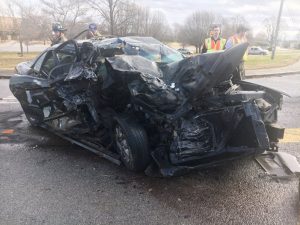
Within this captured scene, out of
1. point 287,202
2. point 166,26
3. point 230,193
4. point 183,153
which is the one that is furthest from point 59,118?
point 166,26

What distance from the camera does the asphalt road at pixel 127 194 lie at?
3340 mm

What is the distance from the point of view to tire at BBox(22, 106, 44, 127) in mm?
5793

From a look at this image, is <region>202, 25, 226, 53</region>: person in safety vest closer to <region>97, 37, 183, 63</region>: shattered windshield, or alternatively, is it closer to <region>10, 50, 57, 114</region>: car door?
<region>97, 37, 183, 63</region>: shattered windshield

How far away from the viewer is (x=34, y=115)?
19.8 feet

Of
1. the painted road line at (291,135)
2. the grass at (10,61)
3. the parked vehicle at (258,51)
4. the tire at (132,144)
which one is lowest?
the parked vehicle at (258,51)

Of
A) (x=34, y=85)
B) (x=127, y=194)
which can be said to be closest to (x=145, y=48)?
(x=34, y=85)

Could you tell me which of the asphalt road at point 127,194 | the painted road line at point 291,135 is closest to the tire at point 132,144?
the asphalt road at point 127,194

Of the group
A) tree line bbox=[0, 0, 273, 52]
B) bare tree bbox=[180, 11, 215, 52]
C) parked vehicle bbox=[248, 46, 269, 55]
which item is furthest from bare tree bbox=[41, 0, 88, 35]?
parked vehicle bbox=[248, 46, 269, 55]

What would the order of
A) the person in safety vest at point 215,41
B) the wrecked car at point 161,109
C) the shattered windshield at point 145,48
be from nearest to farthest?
the wrecked car at point 161,109 → the shattered windshield at point 145,48 → the person in safety vest at point 215,41

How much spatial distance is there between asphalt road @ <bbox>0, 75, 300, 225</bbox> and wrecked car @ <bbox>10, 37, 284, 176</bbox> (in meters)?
0.25

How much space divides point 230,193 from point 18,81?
3961mm

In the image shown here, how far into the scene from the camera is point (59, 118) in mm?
5289

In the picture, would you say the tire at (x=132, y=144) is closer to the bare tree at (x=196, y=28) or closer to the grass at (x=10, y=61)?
the grass at (x=10, y=61)

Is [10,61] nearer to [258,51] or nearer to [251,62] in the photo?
[251,62]
